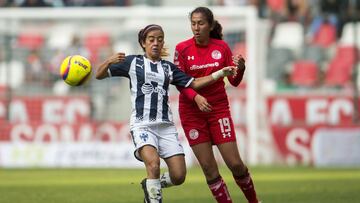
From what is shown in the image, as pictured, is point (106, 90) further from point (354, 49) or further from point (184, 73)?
point (184, 73)

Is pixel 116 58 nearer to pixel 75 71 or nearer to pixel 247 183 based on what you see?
pixel 75 71

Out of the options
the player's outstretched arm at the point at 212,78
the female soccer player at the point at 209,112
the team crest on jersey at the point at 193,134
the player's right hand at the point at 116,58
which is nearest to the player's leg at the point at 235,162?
the female soccer player at the point at 209,112

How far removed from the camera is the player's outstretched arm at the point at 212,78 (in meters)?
10.5

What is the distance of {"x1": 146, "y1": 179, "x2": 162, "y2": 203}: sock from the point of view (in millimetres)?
9797

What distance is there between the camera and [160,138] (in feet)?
33.7

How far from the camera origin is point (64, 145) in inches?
984

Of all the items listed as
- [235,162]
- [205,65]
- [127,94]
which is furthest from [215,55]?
[127,94]

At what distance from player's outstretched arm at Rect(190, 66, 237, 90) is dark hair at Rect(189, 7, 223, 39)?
0.67 m

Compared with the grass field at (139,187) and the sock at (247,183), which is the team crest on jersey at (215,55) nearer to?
the sock at (247,183)

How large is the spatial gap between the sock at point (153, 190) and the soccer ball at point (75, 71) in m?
1.32

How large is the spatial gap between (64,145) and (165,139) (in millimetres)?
14966

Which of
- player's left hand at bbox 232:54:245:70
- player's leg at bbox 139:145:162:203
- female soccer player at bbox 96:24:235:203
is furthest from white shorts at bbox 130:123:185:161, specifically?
player's left hand at bbox 232:54:245:70

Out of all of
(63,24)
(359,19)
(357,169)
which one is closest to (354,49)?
(359,19)

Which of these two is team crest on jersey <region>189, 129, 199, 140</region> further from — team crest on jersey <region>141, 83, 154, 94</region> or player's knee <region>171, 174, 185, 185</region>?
team crest on jersey <region>141, 83, 154, 94</region>
